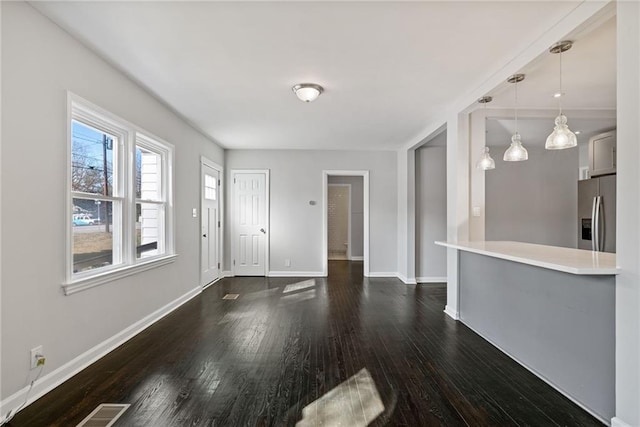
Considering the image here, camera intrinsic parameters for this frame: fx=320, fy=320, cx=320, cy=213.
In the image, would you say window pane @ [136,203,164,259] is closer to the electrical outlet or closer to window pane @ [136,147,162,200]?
window pane @ [136,147,162,200]

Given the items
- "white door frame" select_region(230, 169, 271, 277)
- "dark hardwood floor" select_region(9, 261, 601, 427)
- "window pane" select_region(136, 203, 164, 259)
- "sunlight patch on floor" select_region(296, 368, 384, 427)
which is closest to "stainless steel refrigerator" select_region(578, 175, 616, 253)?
"dark hardwood floor" select_region(9, 261, 601, 427)

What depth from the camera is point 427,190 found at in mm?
5836

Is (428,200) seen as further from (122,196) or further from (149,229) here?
(122,196)

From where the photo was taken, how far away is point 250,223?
20.6 feet

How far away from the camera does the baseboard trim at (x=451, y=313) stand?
12.2 ft

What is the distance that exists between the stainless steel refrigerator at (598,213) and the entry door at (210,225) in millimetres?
5824

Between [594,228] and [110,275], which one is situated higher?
[594,228]

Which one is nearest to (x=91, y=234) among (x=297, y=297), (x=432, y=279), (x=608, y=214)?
(x=297, y=297)

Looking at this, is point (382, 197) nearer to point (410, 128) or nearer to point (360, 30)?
point (410, 128)

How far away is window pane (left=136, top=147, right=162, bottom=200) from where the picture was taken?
3490 millimetres

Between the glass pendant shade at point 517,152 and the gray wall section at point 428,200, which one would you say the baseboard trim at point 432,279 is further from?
the glass pendant shade at point 517,152

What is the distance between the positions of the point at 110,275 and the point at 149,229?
3.20ft

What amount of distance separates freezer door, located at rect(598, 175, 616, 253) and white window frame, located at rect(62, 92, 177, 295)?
19.1 ft

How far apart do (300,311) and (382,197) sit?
125 inches
